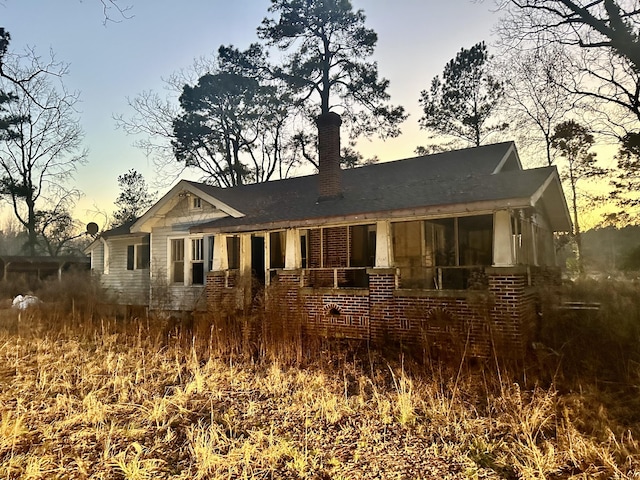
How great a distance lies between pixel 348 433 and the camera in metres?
4.54

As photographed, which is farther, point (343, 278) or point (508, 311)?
point (343, 278)

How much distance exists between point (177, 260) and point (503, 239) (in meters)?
11.0

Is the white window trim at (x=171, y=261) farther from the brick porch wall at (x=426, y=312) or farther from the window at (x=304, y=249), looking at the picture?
the window at (x=304, y=249)

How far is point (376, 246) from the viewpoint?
952 cm

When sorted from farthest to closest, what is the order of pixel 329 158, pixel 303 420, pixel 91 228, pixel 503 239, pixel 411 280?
pixel 91 228, pixel 329 158, pixel 411 280, pixel 503 239, pixel 303 420

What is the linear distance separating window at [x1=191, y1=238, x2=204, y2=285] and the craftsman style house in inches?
1.6

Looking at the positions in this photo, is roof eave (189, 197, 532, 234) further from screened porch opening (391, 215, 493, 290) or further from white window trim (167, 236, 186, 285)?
white window trim (167, 236, 186, 285)

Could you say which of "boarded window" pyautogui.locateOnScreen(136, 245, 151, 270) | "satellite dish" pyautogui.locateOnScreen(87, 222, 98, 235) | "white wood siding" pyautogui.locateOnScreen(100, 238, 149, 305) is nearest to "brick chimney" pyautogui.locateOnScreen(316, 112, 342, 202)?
"boarded window" pyautogui.locateOnScreen(136, 245, 151, 270)

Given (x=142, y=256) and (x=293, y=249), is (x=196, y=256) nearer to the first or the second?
(x=142, y=256)

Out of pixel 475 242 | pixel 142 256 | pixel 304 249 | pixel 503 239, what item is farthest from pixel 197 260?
pixel 503 239

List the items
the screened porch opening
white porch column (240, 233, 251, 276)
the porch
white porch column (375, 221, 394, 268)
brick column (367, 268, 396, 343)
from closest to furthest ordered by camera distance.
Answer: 1. the porch
2. brick column (367, 268, 396, 343)
3. white porch column (375, 221, 394, 268)
4. the screened porch opening
5. white porch column (240, 233, 251, 276)

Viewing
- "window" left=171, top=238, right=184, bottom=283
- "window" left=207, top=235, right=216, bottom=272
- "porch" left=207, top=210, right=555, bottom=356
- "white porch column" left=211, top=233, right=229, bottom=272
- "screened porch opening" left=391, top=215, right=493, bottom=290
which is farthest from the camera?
"window" left=171, top=238, right=184, bottom=283

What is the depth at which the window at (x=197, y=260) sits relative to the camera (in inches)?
568

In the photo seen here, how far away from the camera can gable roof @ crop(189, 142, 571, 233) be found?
331 inches
